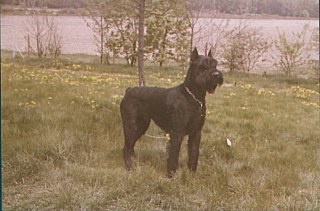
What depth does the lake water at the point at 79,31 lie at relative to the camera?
17016mm

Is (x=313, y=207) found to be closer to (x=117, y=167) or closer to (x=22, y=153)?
(x=117, y=167)

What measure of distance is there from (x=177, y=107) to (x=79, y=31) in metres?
21.9

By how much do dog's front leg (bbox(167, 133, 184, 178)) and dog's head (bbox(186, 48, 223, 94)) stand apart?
658 mm

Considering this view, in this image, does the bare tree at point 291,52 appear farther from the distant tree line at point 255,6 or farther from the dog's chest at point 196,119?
the dog's chest at point 196,119

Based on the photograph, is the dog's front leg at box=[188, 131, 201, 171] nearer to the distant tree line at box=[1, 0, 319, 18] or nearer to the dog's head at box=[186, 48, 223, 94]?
the dog's head at box=[186, 48, 223, 94]

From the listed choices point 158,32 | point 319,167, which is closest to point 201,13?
point 158,32

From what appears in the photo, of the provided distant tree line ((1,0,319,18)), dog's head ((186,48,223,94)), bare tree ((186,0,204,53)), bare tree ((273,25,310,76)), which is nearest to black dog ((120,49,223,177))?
dog's head ((186,48,223,94))

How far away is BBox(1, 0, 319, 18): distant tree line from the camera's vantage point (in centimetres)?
1302

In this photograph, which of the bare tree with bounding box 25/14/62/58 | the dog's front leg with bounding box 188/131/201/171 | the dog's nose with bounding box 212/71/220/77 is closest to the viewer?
the dog's nose with bounding box 212/71/220/77

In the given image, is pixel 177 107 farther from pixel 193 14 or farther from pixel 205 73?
pixel 193 14

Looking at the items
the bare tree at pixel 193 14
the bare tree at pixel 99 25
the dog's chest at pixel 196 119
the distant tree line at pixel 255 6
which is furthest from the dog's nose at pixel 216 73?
the bare tree at pixel 99 25

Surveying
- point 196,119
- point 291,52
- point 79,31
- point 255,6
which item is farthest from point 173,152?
point 79,31

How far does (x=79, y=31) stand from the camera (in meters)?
25.9

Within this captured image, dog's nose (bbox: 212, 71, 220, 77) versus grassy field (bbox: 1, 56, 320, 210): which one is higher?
dog's nose (bbox: 212, 71, 220, 77)
